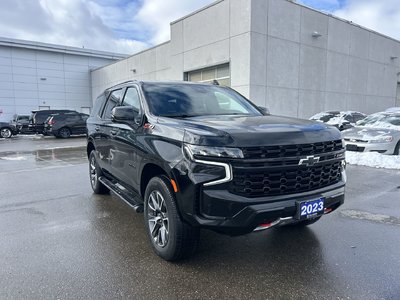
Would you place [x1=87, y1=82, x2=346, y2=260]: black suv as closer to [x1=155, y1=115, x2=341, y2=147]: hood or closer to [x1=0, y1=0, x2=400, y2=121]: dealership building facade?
[x1=155, y1=115, x2=341, y2=147]: hood

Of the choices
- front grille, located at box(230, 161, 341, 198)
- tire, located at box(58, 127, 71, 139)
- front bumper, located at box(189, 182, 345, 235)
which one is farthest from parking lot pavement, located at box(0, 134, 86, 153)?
front grille, located at box(230, 161, 341, 198)

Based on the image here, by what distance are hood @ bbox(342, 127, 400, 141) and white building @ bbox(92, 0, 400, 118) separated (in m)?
7.71

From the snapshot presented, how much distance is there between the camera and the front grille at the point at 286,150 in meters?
2.91

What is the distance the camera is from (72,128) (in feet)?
72.2

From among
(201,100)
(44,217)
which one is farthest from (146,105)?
(44,217)

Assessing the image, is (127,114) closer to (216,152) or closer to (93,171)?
(216,152)

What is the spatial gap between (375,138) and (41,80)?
34660mm

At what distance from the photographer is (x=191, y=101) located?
14.3 ft

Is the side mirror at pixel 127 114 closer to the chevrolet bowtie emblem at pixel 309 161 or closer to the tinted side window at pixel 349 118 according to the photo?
the chevrolet bowtie emblem at pixel 309 161

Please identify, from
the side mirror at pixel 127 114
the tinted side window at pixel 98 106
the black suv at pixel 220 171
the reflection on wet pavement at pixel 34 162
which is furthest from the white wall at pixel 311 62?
the black suv at pixel 220 171

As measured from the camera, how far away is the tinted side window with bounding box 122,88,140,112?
433 centimetres

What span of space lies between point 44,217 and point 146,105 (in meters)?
2.57

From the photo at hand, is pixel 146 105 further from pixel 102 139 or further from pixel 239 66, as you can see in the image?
pixel 239 66

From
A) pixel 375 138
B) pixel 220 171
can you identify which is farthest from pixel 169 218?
pixel 375 138
